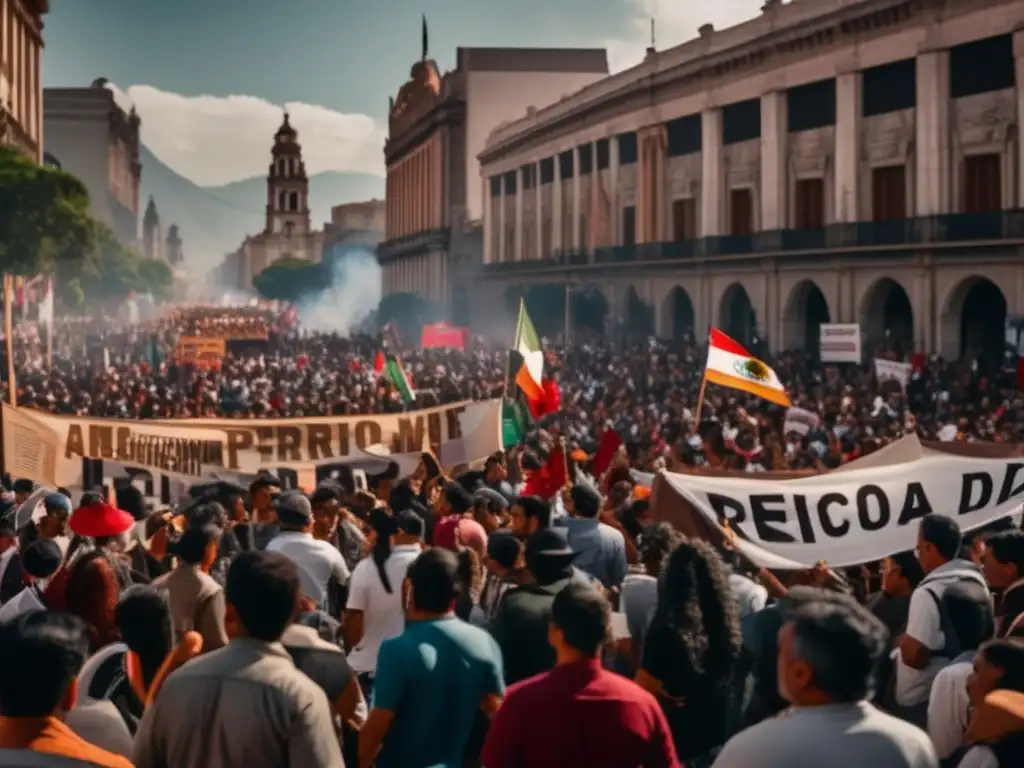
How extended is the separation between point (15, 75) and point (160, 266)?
58.6 m

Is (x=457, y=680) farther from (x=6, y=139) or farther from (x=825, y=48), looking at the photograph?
(x=6, y=139)

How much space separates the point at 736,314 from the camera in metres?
54.6

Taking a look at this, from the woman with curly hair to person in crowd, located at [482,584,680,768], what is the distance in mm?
1132

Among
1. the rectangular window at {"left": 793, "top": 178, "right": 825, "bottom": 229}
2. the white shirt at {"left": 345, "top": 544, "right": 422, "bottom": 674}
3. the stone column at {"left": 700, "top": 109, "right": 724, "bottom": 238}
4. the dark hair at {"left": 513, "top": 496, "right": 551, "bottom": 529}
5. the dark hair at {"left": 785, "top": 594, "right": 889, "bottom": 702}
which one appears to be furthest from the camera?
the stone column at {"left": 700, "top": 109, "right": 724, "bottom": 238}

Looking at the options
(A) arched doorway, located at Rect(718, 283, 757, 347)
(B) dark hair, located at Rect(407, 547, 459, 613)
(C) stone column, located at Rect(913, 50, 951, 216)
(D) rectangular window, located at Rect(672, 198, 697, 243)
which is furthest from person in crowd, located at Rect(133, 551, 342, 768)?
(D) rectangular window, located at Rect(672, 198, 697, 243)

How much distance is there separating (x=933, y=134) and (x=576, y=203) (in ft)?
96.5

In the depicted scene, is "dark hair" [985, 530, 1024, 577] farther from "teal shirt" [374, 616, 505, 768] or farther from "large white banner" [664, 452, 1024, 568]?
"teal shirt" [374, 616, 505, 768]

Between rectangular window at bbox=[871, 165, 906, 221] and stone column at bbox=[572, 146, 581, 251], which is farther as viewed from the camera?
stone column at bbox=[572, 146, 581, 251]

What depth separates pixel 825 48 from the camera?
1825 inches

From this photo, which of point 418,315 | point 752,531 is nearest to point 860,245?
point 752,531

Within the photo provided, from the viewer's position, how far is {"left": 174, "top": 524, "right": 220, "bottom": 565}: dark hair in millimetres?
7973

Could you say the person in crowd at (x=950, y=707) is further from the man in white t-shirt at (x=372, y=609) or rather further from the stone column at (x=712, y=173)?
the stone column at (x=712, y=173)

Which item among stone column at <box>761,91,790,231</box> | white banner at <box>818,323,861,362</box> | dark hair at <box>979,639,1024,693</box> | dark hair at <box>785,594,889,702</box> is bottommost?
dark hair at <box>979,639,1024,693</box>

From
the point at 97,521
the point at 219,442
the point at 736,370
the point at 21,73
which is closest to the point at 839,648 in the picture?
the point at 97,521
